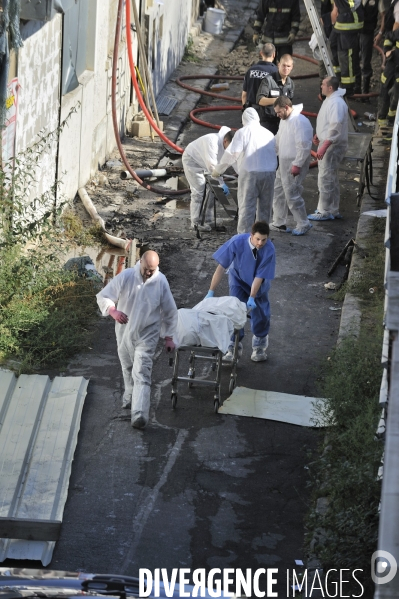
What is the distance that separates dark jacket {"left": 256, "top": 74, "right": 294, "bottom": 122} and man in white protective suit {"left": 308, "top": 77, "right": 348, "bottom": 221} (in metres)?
1.17

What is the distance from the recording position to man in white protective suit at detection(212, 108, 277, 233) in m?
11.8

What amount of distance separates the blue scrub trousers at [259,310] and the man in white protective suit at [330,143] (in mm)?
4227

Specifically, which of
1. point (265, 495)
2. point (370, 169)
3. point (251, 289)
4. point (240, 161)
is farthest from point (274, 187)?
point (265, 495)

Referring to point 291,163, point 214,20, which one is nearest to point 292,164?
point 291,163

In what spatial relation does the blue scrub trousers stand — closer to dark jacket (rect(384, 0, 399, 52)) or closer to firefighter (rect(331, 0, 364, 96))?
dark jacket (rect(384, 0, 399, 52))

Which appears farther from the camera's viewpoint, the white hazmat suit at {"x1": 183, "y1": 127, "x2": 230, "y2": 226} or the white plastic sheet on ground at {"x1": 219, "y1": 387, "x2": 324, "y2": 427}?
the white hazmat suit at {"x1": 183, "y1": 127, "x2": 230, "y2": 226}

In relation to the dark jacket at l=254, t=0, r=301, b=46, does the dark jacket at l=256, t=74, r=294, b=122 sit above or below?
below

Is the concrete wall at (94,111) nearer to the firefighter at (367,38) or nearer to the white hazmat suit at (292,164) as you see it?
the white hazmat suit at (292,164)

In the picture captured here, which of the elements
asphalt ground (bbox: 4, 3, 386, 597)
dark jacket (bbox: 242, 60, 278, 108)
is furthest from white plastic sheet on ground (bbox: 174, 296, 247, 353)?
dark jacket (bbox: 242, 60, 278, 108)

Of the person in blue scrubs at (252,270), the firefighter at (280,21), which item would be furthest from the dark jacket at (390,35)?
the person in blue scrubs at (252,270)

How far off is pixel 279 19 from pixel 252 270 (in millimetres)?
10219

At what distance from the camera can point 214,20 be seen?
23.8 m

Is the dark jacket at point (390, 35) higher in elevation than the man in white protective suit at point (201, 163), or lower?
higher

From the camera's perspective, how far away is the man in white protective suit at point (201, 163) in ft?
40.8
